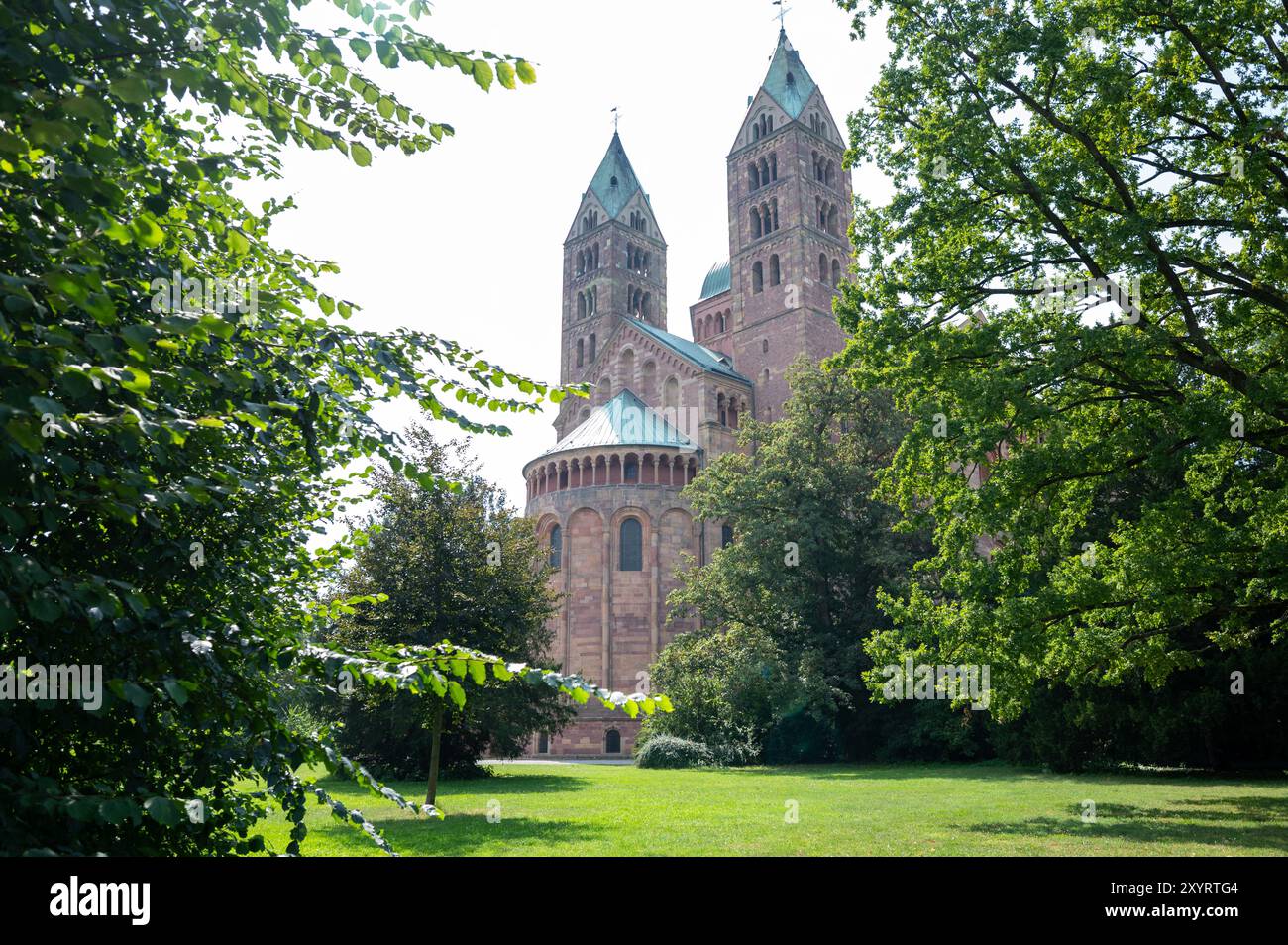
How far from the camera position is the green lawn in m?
10.8

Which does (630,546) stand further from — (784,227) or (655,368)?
(784,227)

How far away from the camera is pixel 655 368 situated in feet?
177

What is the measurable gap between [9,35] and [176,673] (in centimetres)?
240

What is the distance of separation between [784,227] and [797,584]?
1120 inches

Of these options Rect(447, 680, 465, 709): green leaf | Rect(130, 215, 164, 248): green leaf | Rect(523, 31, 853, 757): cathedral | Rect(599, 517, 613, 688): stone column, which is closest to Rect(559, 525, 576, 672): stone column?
Rect(523, 31, 853, 757): cathedral

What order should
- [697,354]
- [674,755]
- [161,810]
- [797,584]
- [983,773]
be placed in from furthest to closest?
[697,354]
[797,584]
[674,755]
[983,773]
[161,810]

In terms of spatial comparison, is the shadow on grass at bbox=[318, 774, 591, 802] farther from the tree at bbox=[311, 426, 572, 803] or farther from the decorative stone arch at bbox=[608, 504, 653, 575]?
the decorative stone arch at bbox=[608, 504, 653, 575]

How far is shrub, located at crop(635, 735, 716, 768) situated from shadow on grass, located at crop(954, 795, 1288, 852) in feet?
55.5

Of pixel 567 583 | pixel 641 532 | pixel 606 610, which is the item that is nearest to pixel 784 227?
pixel 641 532

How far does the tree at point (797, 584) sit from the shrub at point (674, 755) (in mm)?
1405

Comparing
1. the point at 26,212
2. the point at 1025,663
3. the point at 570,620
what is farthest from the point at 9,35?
the point at 570,620

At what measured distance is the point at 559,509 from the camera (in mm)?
47156

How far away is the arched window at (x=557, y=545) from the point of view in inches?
1843
